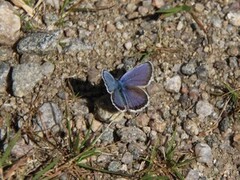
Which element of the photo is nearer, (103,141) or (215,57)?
(103,141)

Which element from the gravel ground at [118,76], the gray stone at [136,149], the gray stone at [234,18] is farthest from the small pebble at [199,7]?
the gray stone at [136,149]

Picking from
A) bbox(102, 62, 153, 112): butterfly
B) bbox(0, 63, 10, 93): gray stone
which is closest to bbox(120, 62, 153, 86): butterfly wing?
bbox(102, 62, 153, 112): butterfly

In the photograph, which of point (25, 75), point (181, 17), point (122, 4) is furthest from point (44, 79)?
point (181, 17)

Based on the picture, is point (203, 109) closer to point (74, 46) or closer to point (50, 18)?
point (74, 46)

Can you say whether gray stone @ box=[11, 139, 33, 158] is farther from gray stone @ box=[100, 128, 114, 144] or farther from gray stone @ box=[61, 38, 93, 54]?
gray stone @ box=[61, 38, 93, 54]

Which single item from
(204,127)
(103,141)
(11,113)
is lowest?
(204,127)

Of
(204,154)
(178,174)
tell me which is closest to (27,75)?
(178,174)

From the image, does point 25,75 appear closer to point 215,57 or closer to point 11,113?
point 11,113
